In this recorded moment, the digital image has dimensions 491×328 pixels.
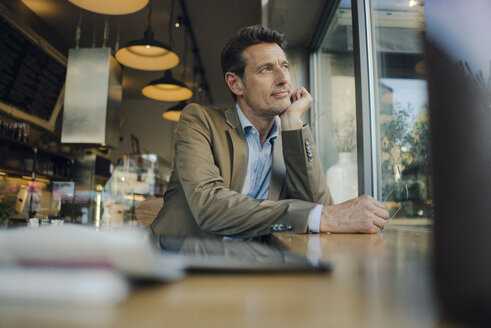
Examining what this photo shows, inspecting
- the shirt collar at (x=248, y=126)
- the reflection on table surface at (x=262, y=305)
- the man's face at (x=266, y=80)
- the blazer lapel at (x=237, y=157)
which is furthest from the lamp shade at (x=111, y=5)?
the reflection on table surface at (x=262, y=305)

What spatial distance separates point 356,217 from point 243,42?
123 centimetres

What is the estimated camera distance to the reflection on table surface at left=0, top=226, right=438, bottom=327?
0.20 meters

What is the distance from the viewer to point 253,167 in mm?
1701

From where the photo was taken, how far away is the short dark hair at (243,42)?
1873mm

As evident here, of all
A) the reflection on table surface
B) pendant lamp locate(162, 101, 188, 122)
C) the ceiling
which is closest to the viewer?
the reflection on table surface

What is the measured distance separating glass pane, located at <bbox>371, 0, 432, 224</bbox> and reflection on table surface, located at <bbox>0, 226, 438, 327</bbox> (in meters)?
1.27

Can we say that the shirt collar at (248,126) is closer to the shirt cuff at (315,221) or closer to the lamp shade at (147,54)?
the shirt cuff at (315,221)

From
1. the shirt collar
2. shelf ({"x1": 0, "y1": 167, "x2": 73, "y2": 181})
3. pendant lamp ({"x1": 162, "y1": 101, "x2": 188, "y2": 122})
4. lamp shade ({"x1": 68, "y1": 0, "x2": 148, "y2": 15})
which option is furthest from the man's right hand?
shelf ({"x1": 0, "y1": 167, "x2": 73, "y2": 181})

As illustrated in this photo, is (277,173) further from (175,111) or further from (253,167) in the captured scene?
(175,111)

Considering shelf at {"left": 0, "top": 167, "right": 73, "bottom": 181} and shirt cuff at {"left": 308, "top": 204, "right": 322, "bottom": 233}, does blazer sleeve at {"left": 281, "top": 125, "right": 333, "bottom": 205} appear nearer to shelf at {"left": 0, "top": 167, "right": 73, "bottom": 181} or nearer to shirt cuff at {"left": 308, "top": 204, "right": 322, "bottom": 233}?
shirt cuff at {"left": 308, "top": 204, "right": 322, "bottom": 233}

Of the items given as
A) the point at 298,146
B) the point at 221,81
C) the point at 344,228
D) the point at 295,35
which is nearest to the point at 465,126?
the point at 344,228

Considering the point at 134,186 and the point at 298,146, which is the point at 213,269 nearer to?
the point at 298,146

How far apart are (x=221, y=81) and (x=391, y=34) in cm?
597

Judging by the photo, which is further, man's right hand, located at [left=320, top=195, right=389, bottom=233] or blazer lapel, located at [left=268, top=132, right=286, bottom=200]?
blazer lapel, located at [left=268, top=132, right=286, bottom=200]
